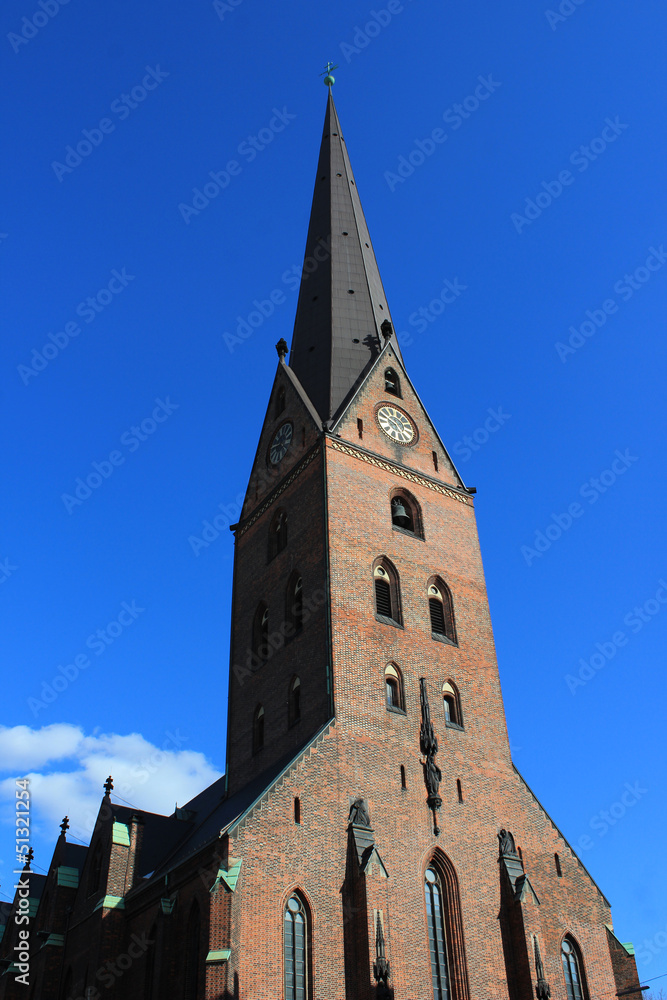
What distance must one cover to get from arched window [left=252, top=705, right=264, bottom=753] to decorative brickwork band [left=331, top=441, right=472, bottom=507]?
9.05 meters

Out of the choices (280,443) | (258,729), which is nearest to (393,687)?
(258,729)

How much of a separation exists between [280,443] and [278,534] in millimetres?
3979

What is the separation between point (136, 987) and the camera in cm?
2548

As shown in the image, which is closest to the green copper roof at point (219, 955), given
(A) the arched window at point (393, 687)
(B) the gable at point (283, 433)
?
(A) the arched window at point (393, 687)

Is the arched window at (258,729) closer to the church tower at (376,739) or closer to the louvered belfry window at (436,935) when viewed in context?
the church tower at (376,739)

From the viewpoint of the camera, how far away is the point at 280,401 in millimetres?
37094

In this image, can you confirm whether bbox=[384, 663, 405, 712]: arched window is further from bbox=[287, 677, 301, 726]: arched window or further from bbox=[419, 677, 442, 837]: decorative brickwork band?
bbox=[287, 677, 301, 726]: arched window

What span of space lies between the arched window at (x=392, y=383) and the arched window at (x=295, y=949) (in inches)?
761

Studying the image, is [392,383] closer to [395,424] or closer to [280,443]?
[395,424]

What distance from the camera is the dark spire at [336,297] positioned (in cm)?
3650

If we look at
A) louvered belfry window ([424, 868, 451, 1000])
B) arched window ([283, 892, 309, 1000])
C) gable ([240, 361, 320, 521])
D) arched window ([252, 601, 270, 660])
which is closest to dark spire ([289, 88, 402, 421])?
gable ([240, 361, 320, 521])

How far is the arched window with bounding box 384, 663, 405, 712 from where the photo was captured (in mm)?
27172

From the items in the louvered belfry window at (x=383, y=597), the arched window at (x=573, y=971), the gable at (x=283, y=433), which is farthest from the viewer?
the gable at (x=283, y=433)

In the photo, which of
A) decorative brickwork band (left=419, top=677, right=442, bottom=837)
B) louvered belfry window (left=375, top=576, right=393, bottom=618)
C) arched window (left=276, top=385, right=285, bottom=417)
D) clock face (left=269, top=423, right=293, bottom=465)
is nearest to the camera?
decorative brickwork band (left=419, top=677, right=442, bottom=837)
